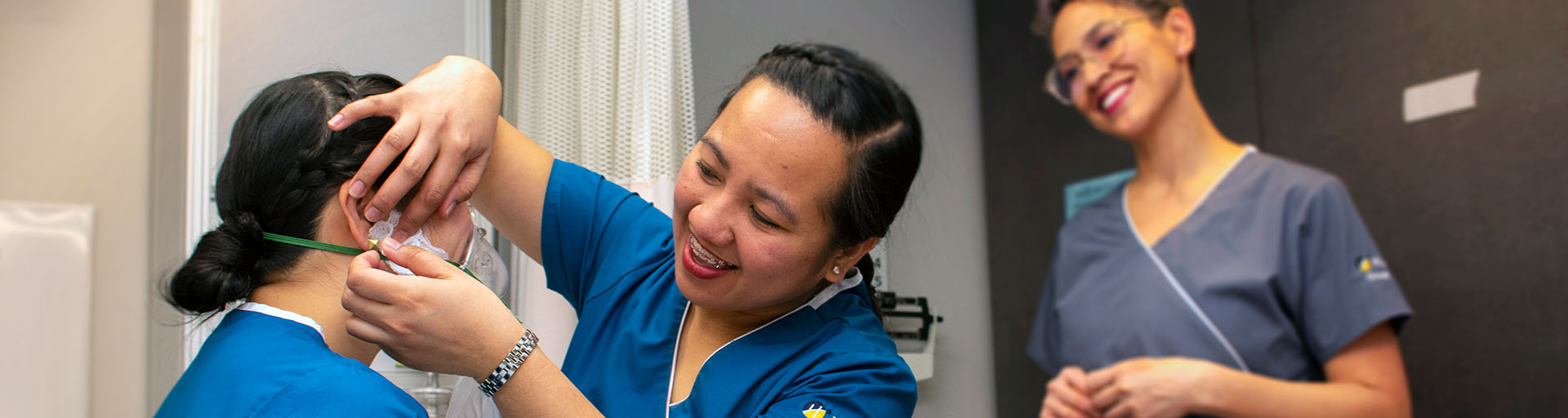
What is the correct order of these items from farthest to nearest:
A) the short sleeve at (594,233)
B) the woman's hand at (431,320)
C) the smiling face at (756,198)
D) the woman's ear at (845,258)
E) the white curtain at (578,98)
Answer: the white curtain at (578,98), the short sleeve at (594,233), the woman's ear at (845,258), the smiling face at (756,198), the woman's hand at (431,320)

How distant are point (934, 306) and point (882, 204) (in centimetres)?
18

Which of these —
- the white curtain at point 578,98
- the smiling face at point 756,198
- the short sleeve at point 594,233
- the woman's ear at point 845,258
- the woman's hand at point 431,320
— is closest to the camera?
the woman's hand at point 431,320

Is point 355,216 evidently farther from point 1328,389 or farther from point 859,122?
point 1328,389

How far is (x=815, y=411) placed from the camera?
977 millimetres

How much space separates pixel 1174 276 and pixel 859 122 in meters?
0.32

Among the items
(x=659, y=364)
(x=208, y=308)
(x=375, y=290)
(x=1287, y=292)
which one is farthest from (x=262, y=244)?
(x=1287, y=292)

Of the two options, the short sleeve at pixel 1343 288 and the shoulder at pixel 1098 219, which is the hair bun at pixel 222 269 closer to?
the shoulder at pixel 1098 219

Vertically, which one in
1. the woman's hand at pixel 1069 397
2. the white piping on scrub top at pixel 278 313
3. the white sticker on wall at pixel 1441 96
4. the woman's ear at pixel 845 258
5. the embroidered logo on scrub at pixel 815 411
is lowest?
the embroidered logo on scrub at pixel 815 411

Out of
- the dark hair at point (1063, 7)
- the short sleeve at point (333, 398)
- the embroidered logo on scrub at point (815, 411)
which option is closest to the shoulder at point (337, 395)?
the short sleeve at point (333, 398)

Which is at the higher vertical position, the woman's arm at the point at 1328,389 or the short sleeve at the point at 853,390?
the woman's arm at the point at 1328,389

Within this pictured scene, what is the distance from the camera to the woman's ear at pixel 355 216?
979 millimetres

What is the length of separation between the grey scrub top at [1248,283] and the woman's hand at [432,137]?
62cm

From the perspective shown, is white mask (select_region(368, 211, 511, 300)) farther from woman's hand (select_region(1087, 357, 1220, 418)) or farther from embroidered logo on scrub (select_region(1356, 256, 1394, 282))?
embroidered logo on scrub (select_region(1356, 256, 1394, 282))

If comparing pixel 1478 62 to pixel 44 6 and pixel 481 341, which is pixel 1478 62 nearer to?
pixel 481 341
